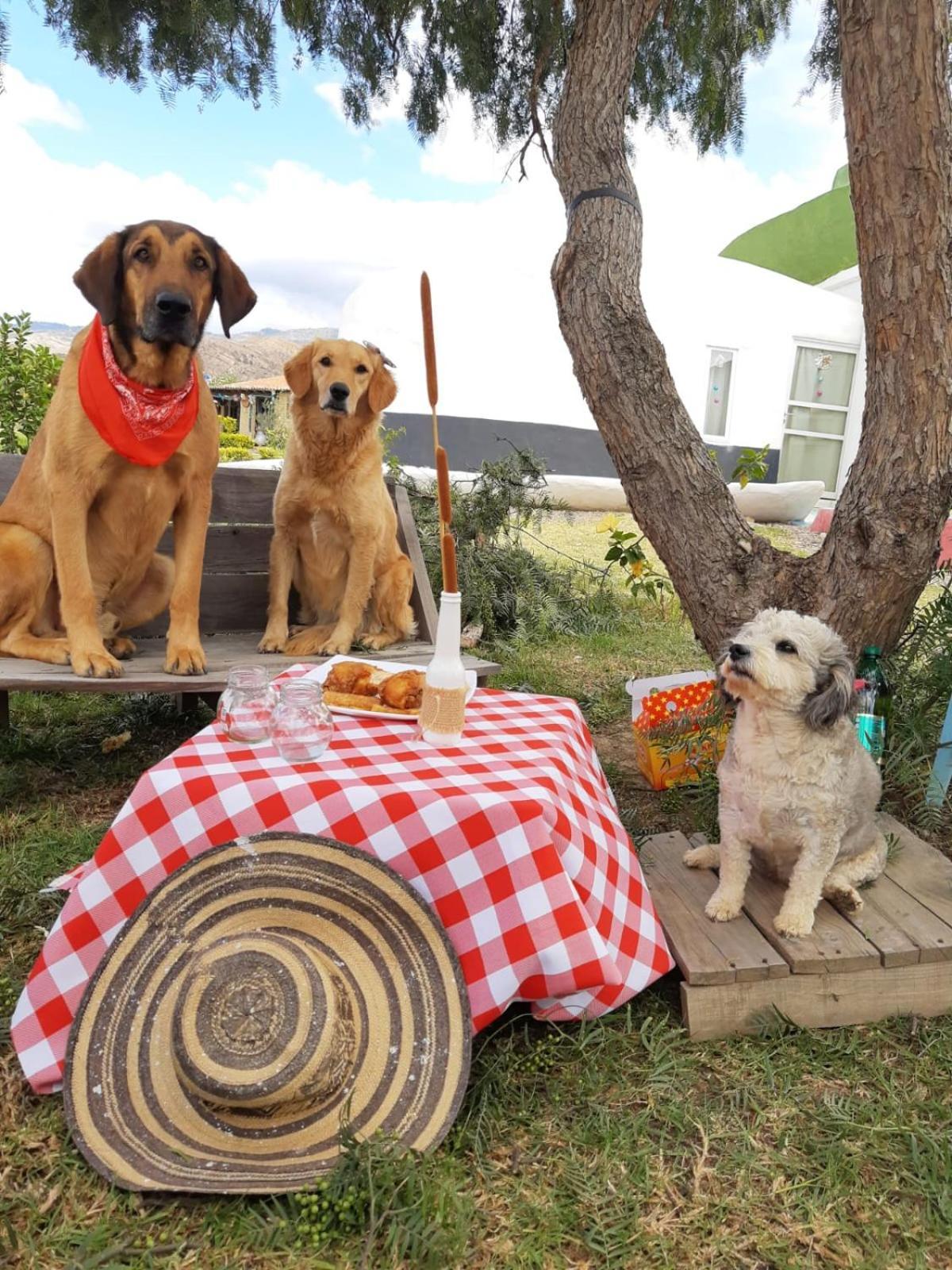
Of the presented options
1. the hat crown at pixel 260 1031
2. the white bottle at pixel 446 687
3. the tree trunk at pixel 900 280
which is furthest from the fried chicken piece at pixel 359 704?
the tree trunk at pixel 900 280

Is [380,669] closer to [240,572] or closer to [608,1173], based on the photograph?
[608,1173]

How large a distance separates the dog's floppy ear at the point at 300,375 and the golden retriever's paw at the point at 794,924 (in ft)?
9.14

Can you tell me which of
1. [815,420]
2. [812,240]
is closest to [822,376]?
[815,420]

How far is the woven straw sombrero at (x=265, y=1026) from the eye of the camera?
1727 millimetres

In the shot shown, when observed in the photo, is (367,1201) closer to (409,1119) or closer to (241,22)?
(409,1119)

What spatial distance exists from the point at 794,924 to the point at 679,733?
1374 mm

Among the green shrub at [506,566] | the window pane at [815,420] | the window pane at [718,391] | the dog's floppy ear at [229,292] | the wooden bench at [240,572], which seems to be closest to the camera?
the dog's floppy ear at [229,292]

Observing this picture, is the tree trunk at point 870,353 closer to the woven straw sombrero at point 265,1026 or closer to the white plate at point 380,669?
the white plate at point 380,669

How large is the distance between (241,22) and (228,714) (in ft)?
14.2

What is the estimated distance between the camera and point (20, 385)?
5.29m

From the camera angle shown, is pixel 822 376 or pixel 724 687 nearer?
pixel 724 687

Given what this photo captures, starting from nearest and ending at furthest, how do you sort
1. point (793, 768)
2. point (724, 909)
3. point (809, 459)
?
point (793, 768) → point (724, 909) → point (809, 459)

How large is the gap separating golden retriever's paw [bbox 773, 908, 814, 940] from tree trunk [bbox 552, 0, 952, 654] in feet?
4.74

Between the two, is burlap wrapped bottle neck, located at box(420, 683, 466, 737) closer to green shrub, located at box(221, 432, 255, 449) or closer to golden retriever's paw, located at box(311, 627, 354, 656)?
golden retriever's paw, located at box(311, 627, 354, 656)
